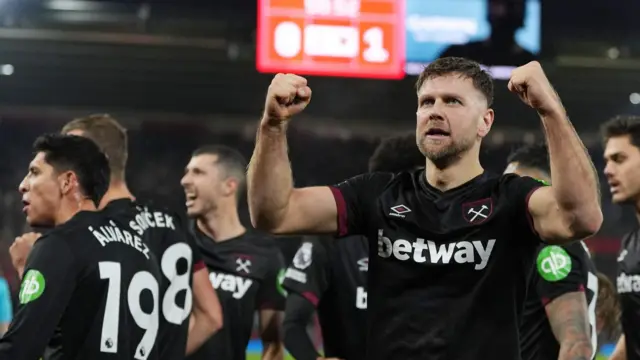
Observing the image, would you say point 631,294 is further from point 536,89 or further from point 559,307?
point 536,89

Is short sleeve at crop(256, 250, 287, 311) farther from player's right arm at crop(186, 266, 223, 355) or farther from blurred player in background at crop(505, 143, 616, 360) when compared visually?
blurred player in background at crop(505, 143, 616, 360)

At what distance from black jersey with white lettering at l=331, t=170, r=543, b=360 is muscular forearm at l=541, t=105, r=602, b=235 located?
202 mm

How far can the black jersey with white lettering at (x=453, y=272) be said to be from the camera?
2.69 meters

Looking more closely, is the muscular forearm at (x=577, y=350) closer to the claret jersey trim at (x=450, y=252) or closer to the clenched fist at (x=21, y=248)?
the claret jersey trim at (x=450, y=252)

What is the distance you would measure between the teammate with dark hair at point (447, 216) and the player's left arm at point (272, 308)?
218 cm

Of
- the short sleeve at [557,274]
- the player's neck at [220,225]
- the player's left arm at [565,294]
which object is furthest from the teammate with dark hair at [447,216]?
the player's neck at [220,225]

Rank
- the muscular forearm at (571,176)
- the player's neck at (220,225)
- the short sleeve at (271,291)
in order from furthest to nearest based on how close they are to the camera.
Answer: the player's neck at (220,225) → the short sleeve at (271,291) → the muscular forearm at (571,176)

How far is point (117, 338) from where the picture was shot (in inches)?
135

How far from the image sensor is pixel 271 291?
503cm

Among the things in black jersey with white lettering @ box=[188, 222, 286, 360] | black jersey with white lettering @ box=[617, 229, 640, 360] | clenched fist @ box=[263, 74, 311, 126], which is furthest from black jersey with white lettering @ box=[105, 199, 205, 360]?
black jersey with white lettering @ box=[617, 229, 640, 360]

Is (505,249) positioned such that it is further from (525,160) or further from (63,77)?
(63,77)

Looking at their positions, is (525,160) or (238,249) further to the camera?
(238,249)

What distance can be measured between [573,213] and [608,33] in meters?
12.7

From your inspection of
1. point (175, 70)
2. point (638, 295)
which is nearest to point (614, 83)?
point (175, 70)
